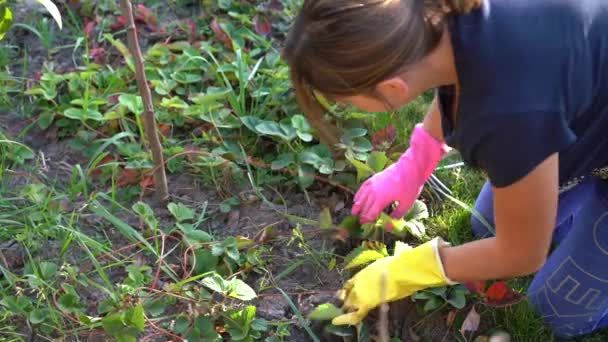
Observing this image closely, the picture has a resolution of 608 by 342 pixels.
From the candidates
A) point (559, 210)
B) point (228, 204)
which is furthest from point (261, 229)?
point (559, 210)

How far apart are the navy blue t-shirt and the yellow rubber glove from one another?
0.28 m

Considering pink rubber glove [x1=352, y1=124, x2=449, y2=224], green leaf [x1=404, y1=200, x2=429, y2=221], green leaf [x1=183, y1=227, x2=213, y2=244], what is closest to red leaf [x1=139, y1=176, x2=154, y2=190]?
green leaf [x1=183, y1=227, x2=213, y2=244]

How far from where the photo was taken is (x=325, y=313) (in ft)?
5.00

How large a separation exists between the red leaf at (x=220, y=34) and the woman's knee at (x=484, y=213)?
0.93 m

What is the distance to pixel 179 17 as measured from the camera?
243cm

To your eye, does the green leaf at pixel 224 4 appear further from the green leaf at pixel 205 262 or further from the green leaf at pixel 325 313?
the green leaf at pixel 325 313

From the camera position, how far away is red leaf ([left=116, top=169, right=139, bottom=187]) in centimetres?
187

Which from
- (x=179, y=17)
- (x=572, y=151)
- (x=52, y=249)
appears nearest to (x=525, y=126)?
(x=572, y=151)

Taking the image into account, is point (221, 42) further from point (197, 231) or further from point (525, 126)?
point (525, 126)

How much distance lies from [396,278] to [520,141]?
459 mm

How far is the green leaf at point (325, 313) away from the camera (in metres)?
1.52

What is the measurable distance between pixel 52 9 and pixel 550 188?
0.87 meters

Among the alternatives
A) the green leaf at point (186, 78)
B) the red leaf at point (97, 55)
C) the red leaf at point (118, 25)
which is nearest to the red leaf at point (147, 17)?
the red leaf at point (118, 25)

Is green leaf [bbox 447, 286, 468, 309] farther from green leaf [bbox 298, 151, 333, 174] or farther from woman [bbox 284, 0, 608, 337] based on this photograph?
green leaf [bbox 298, 151, 333, 174]
